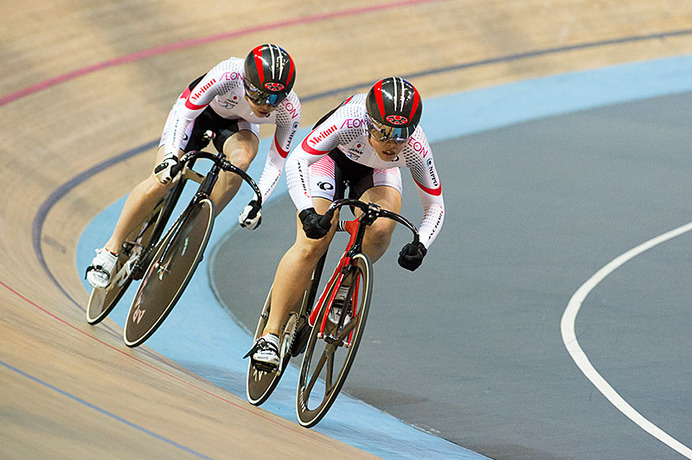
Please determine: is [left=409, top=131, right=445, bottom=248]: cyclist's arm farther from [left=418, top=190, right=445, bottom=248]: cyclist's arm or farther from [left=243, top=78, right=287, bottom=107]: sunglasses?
[left=243, top=78, right=287, bottom=107]: sunglasses

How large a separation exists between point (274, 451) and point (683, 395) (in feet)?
7.63

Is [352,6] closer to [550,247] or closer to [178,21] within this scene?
[178,21]

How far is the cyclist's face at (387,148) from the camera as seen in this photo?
3594mm

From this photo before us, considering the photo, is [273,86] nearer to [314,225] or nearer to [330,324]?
[314,225]

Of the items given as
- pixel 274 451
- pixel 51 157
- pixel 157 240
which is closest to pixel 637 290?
pixel 157 240

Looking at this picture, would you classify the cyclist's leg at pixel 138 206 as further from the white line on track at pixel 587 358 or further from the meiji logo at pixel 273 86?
the white line on track at pixel 587 358

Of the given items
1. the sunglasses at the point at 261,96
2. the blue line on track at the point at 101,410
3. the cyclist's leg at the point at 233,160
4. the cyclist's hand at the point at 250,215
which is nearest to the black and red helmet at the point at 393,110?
the sunglasses at the point at 261,96

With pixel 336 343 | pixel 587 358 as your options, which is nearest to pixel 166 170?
pixel 336 343

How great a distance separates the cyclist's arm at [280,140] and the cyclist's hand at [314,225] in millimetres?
823

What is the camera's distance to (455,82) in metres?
9.73

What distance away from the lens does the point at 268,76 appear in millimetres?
3980

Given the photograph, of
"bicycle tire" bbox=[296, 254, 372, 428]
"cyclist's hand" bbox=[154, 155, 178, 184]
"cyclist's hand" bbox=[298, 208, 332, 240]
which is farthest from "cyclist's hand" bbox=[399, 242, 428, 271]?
"cyclist's hand" bbox=[154, 155, 178, 184]

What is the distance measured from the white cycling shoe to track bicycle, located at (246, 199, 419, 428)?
0.81 meters

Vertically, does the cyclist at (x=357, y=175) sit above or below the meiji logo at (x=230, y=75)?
below
